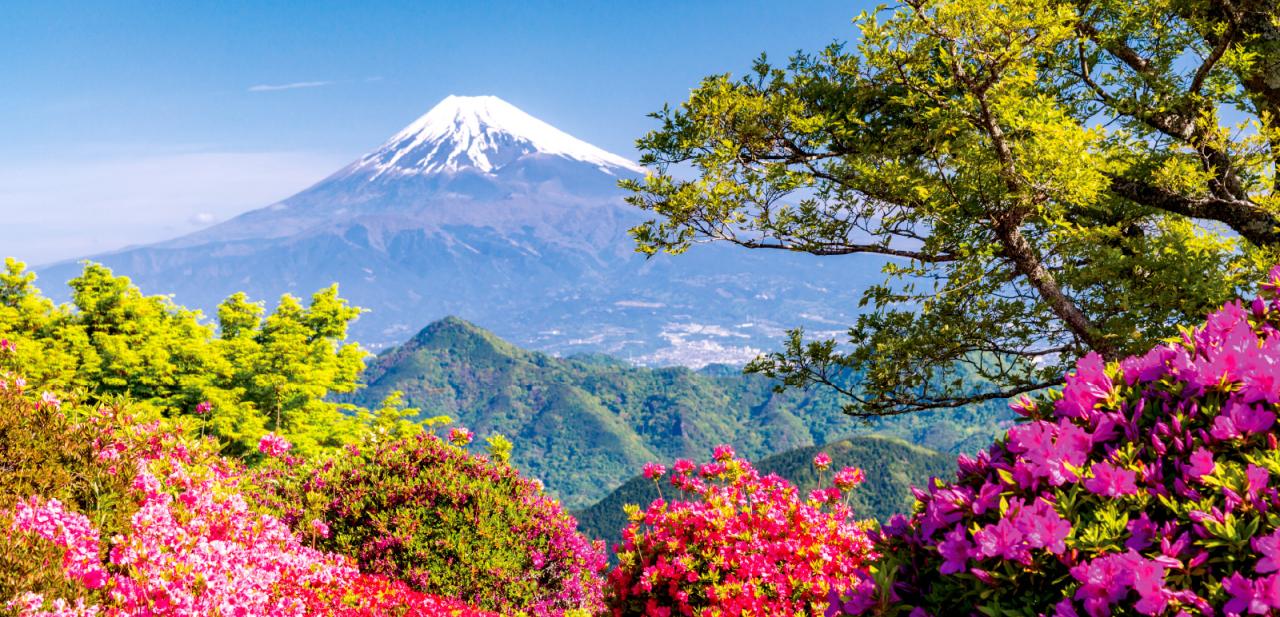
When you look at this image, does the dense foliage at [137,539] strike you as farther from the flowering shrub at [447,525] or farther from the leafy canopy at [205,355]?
the leafy canopy at [205,355]

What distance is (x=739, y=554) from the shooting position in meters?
5.55

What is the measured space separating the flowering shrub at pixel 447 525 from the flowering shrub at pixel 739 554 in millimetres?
1769

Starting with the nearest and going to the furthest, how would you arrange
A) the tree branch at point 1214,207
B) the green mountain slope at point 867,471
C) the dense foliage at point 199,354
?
the tree branch at point 1214,207 → the dense foliage at point 199,354 → the green mountain slope at point 867,471

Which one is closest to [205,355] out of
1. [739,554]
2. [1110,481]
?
[739,554]

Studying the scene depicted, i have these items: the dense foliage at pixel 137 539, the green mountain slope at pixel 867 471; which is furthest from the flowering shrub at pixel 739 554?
the green mountain slope at pixel 867 471

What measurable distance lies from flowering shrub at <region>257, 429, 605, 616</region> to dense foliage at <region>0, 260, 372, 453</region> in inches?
511

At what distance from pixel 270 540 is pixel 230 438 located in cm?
1670

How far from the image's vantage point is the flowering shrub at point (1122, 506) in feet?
6.46

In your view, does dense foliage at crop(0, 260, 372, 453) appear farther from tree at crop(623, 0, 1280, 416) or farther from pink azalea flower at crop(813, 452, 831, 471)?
pink azalea flower at crop(813, 452, 831, 471)

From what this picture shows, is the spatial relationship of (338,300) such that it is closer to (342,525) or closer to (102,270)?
(102,270)

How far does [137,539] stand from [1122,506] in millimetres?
4130

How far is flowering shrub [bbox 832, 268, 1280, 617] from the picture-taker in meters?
1.97

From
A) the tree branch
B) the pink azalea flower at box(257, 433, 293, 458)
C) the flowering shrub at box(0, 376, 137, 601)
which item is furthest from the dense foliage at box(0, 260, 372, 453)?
the tree branch

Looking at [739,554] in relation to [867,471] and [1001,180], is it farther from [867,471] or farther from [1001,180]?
[867,471]
